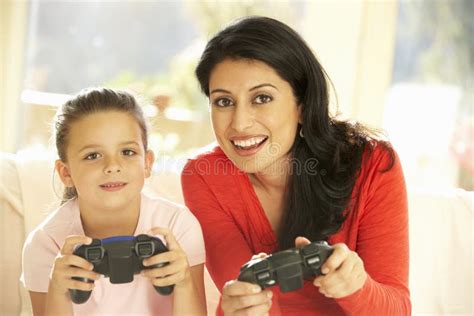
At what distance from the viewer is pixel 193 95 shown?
9.32 feet

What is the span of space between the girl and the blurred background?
4.29ft

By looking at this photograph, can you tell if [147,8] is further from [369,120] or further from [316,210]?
[316,210]

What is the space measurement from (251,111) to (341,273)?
0.38 m

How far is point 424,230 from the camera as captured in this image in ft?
5.25

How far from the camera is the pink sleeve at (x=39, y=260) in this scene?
4.02 ft

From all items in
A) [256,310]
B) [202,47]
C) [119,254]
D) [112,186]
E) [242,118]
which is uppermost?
[202,47]

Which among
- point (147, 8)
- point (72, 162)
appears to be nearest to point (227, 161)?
point (72, 162)

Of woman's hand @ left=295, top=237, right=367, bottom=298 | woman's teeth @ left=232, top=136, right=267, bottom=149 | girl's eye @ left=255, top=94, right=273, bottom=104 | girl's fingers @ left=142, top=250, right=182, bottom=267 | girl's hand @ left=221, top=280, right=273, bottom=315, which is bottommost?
girl's hand @ left=221, top=280, right=273, bottom=315

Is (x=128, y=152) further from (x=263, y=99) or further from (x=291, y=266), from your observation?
(x=291, y=266)

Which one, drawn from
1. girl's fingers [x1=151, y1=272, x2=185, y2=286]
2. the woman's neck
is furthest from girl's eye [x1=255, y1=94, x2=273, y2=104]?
girl's fingers [x1=151, y1=272, x2=185, y2=286]

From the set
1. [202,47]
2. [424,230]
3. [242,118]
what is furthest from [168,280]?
[202,47]

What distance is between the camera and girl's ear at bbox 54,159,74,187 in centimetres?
125

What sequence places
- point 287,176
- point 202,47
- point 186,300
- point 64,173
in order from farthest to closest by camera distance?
point 202,47 < point 287,176 < point 64,173 < point 186,300

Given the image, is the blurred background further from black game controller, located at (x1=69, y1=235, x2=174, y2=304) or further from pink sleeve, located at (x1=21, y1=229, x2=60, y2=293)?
black game controller, located at (x1=69, y1=235, x2=174, y2=304)
